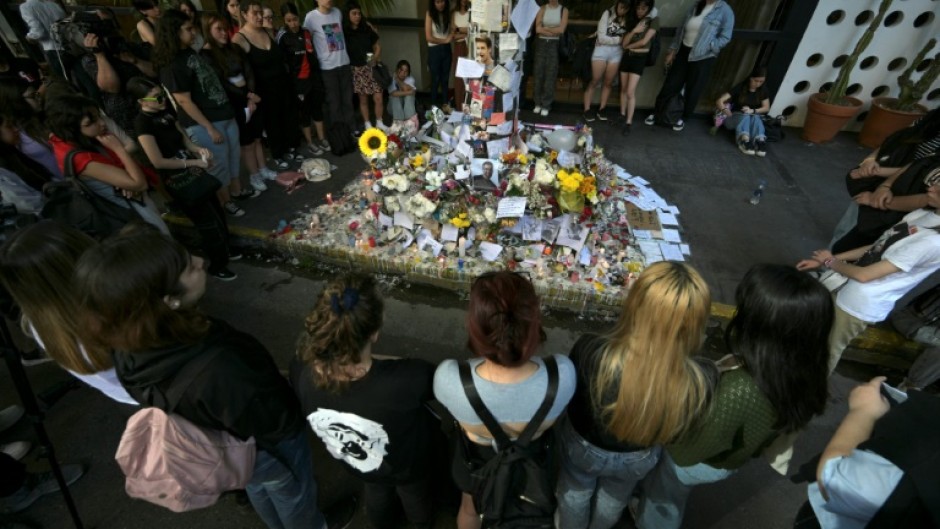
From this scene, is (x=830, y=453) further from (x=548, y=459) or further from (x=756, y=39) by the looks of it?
(x=756, y=39)

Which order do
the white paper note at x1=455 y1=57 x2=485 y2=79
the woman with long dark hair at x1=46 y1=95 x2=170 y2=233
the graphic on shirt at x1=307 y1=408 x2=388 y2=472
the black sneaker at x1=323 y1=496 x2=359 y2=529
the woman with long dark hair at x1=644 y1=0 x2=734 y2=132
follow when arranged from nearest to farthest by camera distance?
the graphic on shirt at x1=307 y1=408 x2=388 y2=472 → the black sneaker at x1=323 y1=496 x2=359 y2=529 → the woman with long dark hair at x1=46 y1=95 x2=170 y2=233 → the white paper note at x1=455 y1=57 x2=485 y2=79 → the woman with long dark hair at x1=644 y1=0 x2=734 y2=132

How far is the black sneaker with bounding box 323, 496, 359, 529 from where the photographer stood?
2.41 m

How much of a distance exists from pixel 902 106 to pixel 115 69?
9293 mm

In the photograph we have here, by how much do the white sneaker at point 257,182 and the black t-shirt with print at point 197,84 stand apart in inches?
36.3

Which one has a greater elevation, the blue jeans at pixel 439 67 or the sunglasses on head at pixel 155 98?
the sunglasses on head at pixel 155 98

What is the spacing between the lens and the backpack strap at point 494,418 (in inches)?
60.3

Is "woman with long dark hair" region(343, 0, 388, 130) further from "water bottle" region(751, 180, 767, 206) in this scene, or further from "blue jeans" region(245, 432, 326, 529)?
"water bottle" region(751, 180, 767, 206)

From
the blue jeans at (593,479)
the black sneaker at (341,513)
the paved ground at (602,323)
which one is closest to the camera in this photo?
the blue jeans at (593,479)

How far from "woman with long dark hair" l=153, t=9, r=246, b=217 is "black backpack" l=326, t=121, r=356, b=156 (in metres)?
1.42

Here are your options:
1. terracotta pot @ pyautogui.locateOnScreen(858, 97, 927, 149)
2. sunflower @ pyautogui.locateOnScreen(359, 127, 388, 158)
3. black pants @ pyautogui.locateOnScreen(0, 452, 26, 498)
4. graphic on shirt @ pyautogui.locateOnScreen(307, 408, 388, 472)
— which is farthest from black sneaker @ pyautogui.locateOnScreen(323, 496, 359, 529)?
terracotta pot @ pyautogui.locateOnScreen(858, 97, 927, 149)

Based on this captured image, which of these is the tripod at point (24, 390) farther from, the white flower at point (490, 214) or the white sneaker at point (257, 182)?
the white sneaker at point (257, 182)

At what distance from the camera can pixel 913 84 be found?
223 inches

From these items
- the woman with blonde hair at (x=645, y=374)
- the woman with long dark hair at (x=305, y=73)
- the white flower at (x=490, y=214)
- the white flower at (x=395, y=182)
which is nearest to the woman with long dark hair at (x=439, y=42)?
the woman with long dark hair at (x=305, y=73)

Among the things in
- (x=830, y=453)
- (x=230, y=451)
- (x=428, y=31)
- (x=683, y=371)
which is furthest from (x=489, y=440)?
(x=428, y=31)
